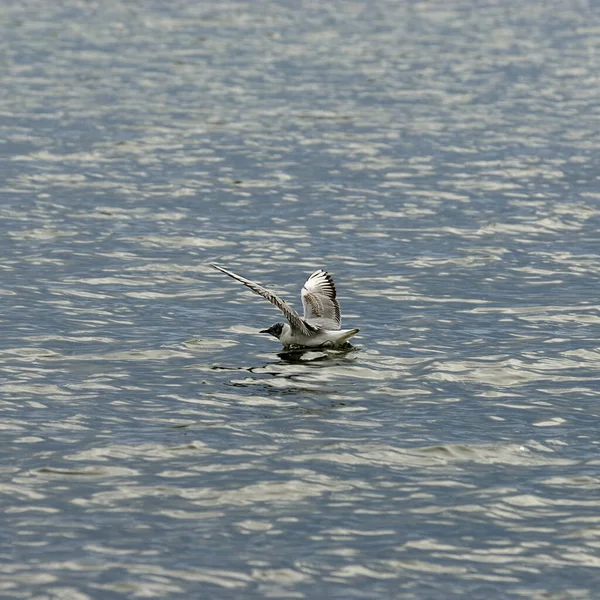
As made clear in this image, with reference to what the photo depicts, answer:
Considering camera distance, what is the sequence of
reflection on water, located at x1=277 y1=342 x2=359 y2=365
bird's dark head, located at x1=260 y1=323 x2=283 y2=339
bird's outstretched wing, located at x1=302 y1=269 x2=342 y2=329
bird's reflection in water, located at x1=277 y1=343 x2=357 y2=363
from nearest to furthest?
reflection on water, located at x1=277 y1=342 x2=359 y2=365 → bird's reflection in water, located at x1=277 y1=343 x2=357 y2=363 → bird's dark head, located at x1=260 y1=323 x2=283 y2=339 → bird's outstretched wing, located at x1=302 y1=269 x2=342 y2=329

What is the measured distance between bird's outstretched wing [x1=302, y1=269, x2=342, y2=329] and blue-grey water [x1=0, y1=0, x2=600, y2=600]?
3.00ft

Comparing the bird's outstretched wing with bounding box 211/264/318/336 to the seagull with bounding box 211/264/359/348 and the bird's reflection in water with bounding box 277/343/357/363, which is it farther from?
the bird's reflection in water with bounding box 277/343/357/363

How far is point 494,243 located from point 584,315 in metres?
6.27

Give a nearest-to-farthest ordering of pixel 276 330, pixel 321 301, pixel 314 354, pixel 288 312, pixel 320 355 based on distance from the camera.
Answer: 1. pixel 288 312
2. pixel 320 355
3. pixel 314 354
4. pixel 276 330
5. pixel 321 301

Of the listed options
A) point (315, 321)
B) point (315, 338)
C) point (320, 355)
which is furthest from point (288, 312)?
point (315, 321)

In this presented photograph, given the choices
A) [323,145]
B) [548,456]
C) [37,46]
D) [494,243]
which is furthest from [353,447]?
[37,46]

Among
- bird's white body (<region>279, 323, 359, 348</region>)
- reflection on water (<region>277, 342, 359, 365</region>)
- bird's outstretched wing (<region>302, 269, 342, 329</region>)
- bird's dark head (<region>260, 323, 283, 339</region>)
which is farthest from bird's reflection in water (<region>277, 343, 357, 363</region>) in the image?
bird's outstretched wing (<region>302, 269, 342, 329</region>)

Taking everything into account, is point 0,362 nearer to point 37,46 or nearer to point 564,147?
point 564,147

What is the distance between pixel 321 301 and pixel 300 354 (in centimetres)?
146

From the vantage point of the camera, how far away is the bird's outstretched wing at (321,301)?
81.9ft

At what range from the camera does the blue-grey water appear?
612 inches

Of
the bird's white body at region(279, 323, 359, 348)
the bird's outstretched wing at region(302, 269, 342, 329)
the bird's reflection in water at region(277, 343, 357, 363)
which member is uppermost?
the bird's outstretched wing at region(302, 269, 342, 329)

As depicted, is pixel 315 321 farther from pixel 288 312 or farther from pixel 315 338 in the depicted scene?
pixel 288 312

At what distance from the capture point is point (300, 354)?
947 inches
